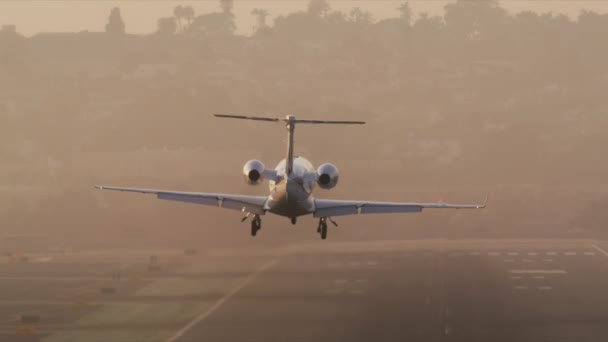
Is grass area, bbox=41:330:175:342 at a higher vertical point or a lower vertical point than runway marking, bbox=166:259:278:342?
lower

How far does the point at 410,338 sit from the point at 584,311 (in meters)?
35.7

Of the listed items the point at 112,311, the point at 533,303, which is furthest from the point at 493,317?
the point at 112,311

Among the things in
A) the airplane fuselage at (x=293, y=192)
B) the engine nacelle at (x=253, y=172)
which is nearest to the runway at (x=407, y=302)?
the airplane fuselage at (x=293, y=192)

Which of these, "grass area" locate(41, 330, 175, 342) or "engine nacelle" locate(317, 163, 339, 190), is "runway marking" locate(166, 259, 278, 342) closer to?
"grass area" locate(41, 330, 175, 342)

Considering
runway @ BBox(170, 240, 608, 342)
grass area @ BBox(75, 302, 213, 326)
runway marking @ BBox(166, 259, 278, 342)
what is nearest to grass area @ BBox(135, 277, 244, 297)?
Answer: runway marking @ BBox(166, 259, 278, 342)

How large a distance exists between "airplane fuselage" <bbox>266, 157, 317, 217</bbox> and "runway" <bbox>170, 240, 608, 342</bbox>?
7161cm

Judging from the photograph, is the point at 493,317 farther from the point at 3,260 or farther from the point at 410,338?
the point at 3,260

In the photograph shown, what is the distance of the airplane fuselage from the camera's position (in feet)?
233

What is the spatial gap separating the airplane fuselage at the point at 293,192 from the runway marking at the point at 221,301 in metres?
72.0

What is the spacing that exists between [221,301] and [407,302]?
28.4 metres

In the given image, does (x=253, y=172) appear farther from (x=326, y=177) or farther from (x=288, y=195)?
(x=326, y=177)

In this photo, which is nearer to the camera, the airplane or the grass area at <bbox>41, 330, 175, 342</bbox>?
the airplane

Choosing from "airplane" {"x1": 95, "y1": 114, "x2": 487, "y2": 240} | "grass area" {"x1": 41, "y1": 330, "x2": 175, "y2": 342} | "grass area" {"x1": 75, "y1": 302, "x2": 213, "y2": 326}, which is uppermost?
"airplane" {"x1": 95, "y1": 114, "x2": 487, "y2": 240}

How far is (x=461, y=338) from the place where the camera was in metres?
143
